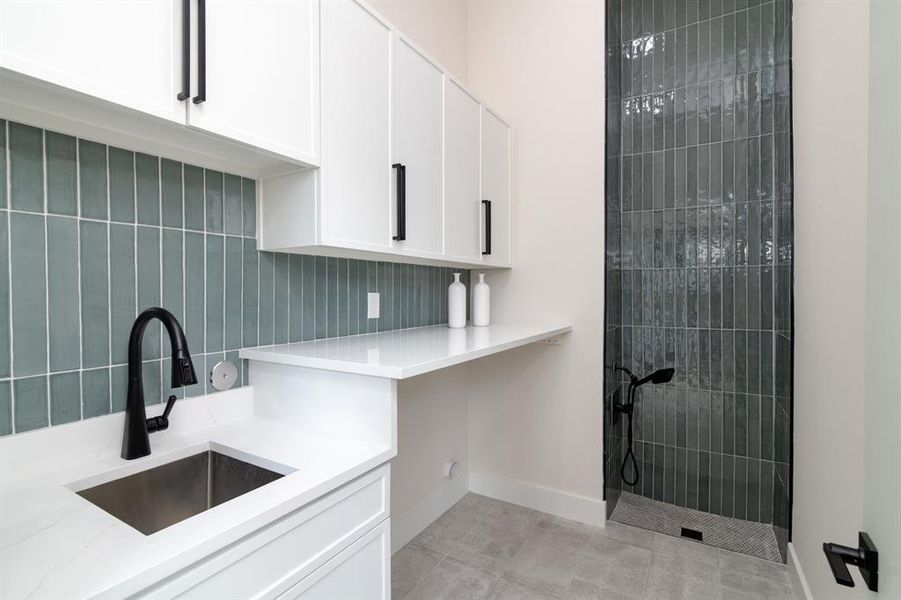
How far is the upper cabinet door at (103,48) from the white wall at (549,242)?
1851 millimetres

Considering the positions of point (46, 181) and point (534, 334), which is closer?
point (46, 181)

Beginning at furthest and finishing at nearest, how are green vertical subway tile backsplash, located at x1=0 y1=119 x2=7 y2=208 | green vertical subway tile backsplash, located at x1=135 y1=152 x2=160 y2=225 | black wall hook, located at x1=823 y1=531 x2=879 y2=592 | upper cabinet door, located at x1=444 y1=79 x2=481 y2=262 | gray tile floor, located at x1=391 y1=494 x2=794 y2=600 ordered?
upper cabinet door, located at x1=444 y1=79 x2=481 y2=262 → gray tile floor, located at x1=391 y1=494 x2=794 y2=600 → green vertical subway tile backsplash, located at x1=135 y1=152 x2=160 y2=225 → green vertical subway tile backsplash, located at x1=0 y1=119 x2=7 y2=208 → black wall hook, located at x1=823 y1=531 x2=879 y2=592

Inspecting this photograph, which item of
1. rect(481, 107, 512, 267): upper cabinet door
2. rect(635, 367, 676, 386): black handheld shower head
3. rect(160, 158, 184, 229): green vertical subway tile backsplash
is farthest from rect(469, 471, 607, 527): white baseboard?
rect(160, 158, 184, 229): green vertical subway tile backsplash

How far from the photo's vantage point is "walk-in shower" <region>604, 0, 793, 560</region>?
2.27m

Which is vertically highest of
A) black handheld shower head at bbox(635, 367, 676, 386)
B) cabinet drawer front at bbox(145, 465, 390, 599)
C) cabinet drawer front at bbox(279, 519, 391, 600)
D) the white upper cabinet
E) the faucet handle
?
the white upper cabinet

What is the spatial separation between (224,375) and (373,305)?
0.73m

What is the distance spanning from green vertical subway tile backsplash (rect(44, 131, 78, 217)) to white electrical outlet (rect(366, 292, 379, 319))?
1.07m

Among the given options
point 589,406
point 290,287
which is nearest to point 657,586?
point 589,406

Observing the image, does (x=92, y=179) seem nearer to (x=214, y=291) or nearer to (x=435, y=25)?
(x=214, y=291)

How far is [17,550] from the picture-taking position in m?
0.72

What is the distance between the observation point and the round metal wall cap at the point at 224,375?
136cm

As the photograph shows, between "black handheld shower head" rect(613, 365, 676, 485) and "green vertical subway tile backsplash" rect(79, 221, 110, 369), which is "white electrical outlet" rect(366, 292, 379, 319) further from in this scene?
"black handheld shower head" rect(613, 365, 676, 485)

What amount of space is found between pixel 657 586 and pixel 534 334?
116cm

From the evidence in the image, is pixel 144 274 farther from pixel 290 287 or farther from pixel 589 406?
pixel 589 406
